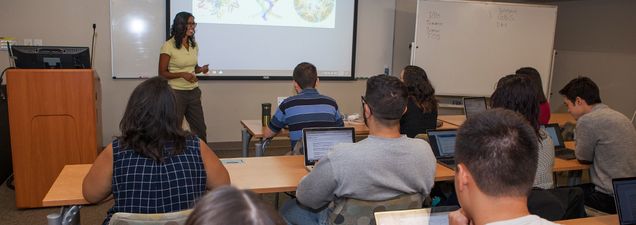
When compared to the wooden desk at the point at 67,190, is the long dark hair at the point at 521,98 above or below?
above

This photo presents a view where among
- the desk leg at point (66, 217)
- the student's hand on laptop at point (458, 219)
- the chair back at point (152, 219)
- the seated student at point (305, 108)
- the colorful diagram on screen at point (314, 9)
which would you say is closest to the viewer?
the student's hand on laptop at point (458, 219)

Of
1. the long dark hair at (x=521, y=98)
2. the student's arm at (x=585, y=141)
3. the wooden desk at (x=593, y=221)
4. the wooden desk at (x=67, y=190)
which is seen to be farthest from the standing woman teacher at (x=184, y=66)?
the wooden desk at (x=593, y=221)

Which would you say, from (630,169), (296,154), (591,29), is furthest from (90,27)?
(591,29)

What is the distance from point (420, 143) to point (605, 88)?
4.92 meters

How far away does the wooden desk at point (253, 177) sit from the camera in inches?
84.3

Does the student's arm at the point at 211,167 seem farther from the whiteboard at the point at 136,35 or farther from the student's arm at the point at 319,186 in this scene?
the whiteboard at the point at 136,35

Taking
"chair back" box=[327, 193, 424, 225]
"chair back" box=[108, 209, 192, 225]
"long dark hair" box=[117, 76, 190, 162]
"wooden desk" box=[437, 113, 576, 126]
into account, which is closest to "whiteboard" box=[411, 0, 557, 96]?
"wooden desk" box=[437, 113, 576, 126]

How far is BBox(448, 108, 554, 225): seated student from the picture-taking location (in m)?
1.20

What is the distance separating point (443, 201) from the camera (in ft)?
9.96

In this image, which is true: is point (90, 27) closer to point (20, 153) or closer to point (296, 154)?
point (20, 153)

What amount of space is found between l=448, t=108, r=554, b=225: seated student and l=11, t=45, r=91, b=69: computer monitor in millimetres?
3492

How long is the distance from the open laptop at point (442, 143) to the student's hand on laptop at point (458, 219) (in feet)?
5.01

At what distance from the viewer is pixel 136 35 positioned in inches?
202

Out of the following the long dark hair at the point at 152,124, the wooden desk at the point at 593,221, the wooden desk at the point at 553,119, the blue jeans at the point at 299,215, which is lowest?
the blue jeans at the point at 299,215
